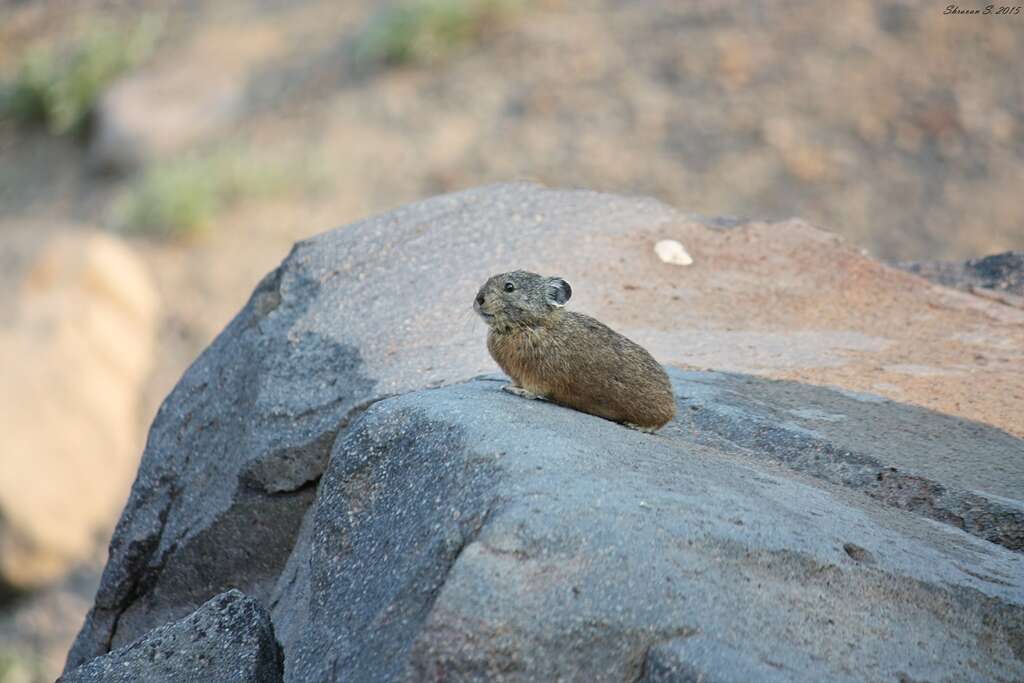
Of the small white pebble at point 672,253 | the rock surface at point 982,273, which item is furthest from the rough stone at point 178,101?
the rock surface at point 982,273

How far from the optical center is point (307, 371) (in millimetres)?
6637

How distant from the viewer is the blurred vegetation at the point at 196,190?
16.4m

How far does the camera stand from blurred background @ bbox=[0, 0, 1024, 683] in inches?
528

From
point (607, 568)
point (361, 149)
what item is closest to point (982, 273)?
point (607, 568)

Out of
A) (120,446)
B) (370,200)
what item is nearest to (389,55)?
(370,200)

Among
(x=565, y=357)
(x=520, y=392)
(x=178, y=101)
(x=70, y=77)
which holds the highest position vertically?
(x=70, y=77)

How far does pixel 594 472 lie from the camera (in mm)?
4492

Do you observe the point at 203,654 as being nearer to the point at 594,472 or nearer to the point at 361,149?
the point at 594,472

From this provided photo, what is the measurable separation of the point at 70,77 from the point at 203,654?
16.0 metres

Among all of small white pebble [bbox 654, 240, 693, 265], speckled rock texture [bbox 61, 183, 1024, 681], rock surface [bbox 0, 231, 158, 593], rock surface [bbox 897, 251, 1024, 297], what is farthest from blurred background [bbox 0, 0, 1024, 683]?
small white pebble [bbox 654, 240, 693, 265]

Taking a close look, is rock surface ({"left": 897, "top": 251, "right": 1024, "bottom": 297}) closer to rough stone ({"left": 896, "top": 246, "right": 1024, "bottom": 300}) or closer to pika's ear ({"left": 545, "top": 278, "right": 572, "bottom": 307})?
rough stone ({"left": 896, "top": 246, "right": 1024, "bottom": 300})

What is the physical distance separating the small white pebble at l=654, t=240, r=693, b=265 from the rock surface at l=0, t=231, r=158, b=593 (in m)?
7.58

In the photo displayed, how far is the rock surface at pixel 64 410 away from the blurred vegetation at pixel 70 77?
5.16m

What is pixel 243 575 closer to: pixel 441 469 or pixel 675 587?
pixel 441 469
